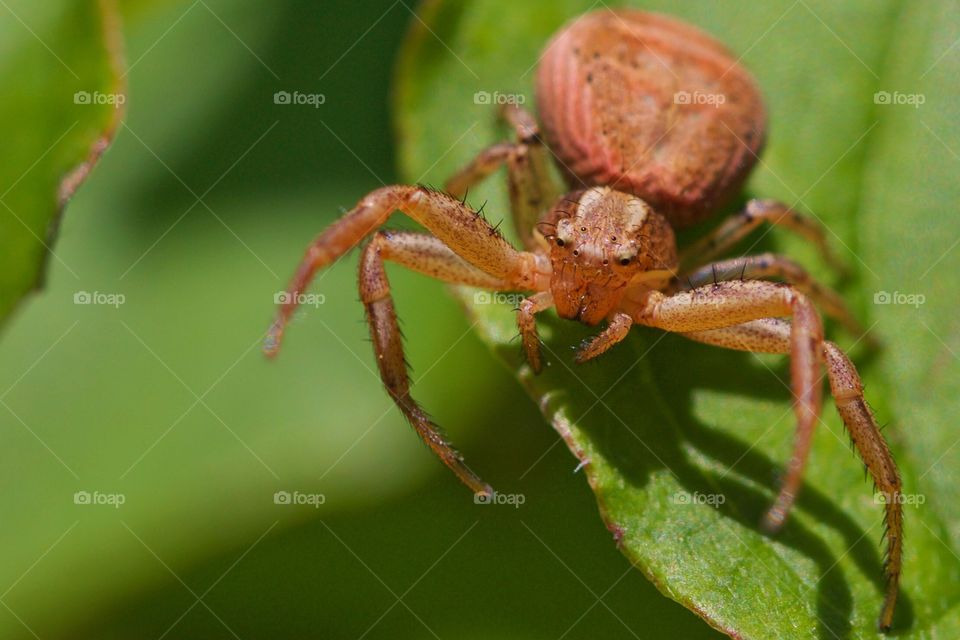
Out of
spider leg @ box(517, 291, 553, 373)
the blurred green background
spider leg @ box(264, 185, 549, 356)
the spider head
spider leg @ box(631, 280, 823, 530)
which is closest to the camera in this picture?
spider leg @ box(631, 280, 823, 530)

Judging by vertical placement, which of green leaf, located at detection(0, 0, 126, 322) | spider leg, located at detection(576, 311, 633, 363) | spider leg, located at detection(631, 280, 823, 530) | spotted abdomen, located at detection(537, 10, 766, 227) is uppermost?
green leaf, located at detection(0, 0, 126, 322)

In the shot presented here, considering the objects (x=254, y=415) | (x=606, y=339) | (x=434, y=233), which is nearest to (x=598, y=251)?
(x=606, y=339)

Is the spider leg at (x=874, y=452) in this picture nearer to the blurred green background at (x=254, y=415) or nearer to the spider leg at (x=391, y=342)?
the blurred green background at (x=254, y=415)

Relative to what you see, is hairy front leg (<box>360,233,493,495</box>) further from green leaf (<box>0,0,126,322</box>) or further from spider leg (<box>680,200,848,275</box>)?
spider leg (<box>680,200,848,275</box>)

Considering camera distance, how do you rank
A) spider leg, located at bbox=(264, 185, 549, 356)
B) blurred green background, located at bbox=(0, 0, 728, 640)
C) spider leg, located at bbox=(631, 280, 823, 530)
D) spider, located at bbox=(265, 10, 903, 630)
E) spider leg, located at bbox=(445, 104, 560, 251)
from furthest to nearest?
spider leg, located at bbox=(445, 104, 560, 251), blurred green background, located at bbox=(0, 0, 728, 640), spider, located at bbox=(265, 10, 903, 630), spider leg, located at bbox=(264, 185, 549, 356), spider leg, located at bbox=(631, 280, 823, 530)

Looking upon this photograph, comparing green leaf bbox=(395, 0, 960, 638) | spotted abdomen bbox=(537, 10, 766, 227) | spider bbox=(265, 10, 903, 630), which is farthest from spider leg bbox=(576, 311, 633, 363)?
spotted abdomen bbox=(537, 10, 766, 227)

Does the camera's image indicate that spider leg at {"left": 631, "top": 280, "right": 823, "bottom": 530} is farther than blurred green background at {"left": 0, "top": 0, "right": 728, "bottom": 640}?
No
